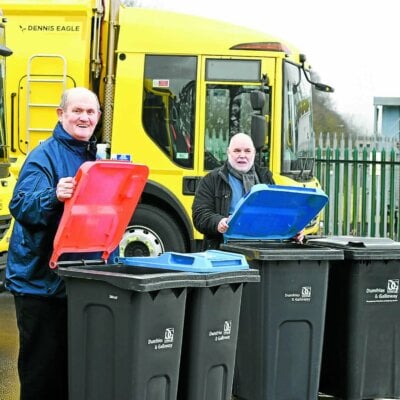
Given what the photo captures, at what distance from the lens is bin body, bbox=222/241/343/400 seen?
6422 millimetres

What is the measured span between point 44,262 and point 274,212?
6.84 ft

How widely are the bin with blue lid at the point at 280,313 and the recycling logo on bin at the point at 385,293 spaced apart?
417mm

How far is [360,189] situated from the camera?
56.3ft

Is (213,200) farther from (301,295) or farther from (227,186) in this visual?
(301,295)

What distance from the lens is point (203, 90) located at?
12.0 meters

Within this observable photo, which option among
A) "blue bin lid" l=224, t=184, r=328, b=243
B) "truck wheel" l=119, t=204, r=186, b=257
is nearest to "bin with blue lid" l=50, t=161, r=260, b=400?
"blue bin lid" l=224, t=184, r=328, b=243

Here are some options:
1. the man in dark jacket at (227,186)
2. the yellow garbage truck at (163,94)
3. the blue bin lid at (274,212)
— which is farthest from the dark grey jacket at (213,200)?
the yellow garbage truck at (163,94)

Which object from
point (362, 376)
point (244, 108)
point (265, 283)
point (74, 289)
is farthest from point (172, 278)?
point (244, 108)

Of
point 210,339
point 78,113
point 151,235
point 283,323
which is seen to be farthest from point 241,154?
point 151,235

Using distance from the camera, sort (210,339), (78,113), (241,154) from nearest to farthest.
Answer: (78,113), (210,339), (241,154)

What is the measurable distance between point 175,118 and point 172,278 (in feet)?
23.2

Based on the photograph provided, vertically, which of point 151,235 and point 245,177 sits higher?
point 245,177

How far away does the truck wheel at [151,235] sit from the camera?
11820 mm

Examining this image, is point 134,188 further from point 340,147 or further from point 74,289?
point 340,147
